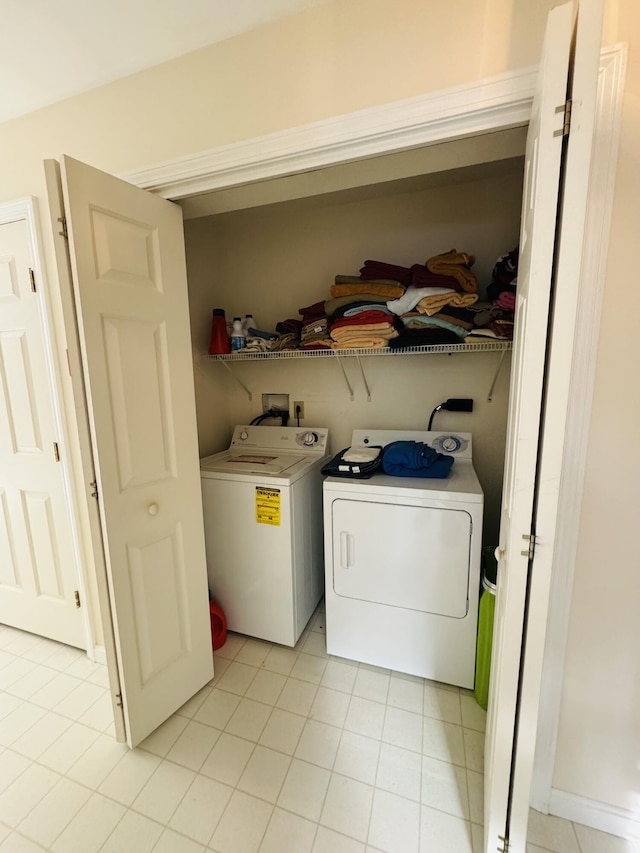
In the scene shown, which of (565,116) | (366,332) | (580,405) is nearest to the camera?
(565,116)

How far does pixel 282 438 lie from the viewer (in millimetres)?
2281

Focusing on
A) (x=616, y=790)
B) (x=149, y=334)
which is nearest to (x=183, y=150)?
(x=149, y=334)

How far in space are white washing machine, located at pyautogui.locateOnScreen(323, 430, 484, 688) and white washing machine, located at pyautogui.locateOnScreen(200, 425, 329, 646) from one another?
0.19m

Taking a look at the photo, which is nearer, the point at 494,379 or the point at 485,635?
the point at 485,635

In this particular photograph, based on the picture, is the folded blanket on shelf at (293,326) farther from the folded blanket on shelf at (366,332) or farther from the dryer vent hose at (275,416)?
the dryer vent hose at (275,416)

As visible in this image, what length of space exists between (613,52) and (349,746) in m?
2.26

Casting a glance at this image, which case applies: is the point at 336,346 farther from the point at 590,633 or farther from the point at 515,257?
the point at 590,633

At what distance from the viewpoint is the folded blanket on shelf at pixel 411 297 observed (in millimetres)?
1675

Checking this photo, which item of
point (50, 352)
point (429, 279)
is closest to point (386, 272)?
point (429, 279)

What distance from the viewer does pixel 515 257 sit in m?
1.54

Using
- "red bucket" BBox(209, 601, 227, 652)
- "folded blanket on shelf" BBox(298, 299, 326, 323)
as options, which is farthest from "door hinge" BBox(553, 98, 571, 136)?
"red bucket" BBox(209, 601, 227, 652)

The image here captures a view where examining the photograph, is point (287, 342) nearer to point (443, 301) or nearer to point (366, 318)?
point (366, 318)

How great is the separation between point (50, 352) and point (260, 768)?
1.91 meters

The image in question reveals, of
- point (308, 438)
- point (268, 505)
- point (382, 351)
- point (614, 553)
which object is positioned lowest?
point (268, 505)
